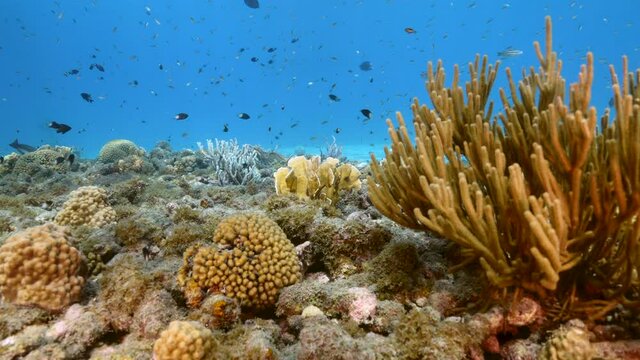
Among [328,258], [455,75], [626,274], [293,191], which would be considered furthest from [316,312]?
[293,191]

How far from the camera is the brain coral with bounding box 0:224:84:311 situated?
3303mm

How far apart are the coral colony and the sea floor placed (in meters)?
0.01

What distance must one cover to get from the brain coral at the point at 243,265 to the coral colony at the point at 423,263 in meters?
0.01

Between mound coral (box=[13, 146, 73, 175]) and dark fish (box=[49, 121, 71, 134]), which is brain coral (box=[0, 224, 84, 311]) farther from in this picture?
mound coral (box=[13, 146, 73, 175])

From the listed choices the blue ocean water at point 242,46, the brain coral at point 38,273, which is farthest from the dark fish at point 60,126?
the blue ocean water at point 242,46

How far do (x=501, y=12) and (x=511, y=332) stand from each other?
169448 mm

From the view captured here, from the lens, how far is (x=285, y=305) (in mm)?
3258

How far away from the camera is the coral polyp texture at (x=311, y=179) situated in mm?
6344

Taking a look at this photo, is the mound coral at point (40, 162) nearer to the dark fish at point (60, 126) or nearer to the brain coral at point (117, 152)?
the brain coral at point (117, 152)

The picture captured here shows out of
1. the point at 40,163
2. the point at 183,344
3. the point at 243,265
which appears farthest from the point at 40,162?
the point at 183,344

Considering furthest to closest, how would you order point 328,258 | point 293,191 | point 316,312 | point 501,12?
point 501,12 < point 293,191 < point 328,258 < point 316,312

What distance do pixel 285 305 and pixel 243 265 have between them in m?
0.55

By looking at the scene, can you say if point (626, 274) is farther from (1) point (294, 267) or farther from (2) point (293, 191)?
(2) point (293, 191)

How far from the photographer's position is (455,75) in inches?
134
